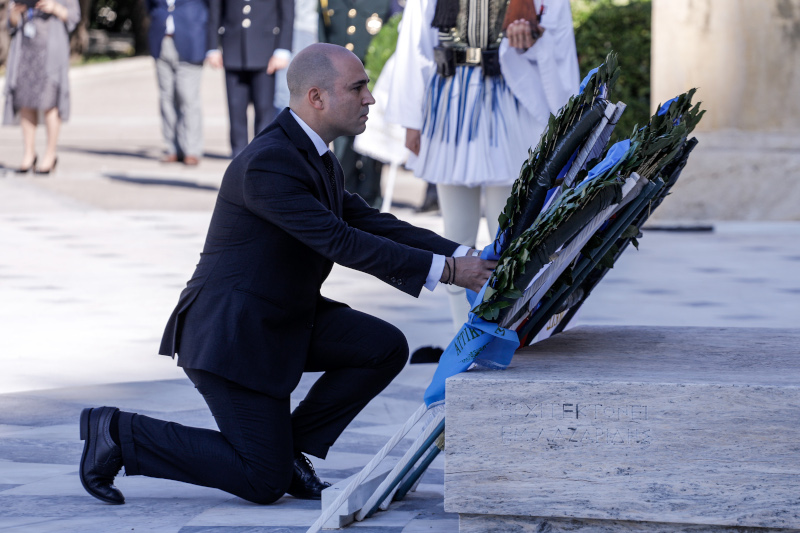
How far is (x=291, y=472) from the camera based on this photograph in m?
3.50

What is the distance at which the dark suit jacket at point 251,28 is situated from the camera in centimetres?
987

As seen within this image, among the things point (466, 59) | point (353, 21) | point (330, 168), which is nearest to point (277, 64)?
point (353, 21)

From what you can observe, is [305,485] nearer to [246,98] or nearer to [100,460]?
[100,460]

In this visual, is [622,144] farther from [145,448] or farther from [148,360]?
[148,360]

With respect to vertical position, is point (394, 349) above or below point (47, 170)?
above

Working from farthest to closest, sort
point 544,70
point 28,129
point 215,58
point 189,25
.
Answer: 1. point 189,25
2. point 28,129
3. point 215,58
4. point 544,70

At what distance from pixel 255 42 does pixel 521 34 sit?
5447 millimetres

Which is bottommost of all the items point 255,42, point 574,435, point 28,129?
point 28,129

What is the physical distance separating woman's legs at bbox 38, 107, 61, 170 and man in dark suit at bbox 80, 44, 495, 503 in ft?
28.2

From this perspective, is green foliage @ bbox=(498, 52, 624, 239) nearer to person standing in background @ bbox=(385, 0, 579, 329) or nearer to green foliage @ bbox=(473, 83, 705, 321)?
green foliage @ bbox=(473, 83, 705, 321)

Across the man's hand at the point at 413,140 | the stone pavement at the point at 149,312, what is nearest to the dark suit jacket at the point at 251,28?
the stone pavement at the point at 149,312

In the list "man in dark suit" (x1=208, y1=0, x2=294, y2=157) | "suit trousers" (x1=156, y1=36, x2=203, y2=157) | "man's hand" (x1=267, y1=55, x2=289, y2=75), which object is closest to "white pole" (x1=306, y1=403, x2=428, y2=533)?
"man in dark suit" (x1=208, y1=0, x2=294, y2=157)

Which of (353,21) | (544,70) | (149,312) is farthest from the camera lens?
(353,21)

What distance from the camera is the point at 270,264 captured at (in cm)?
342
